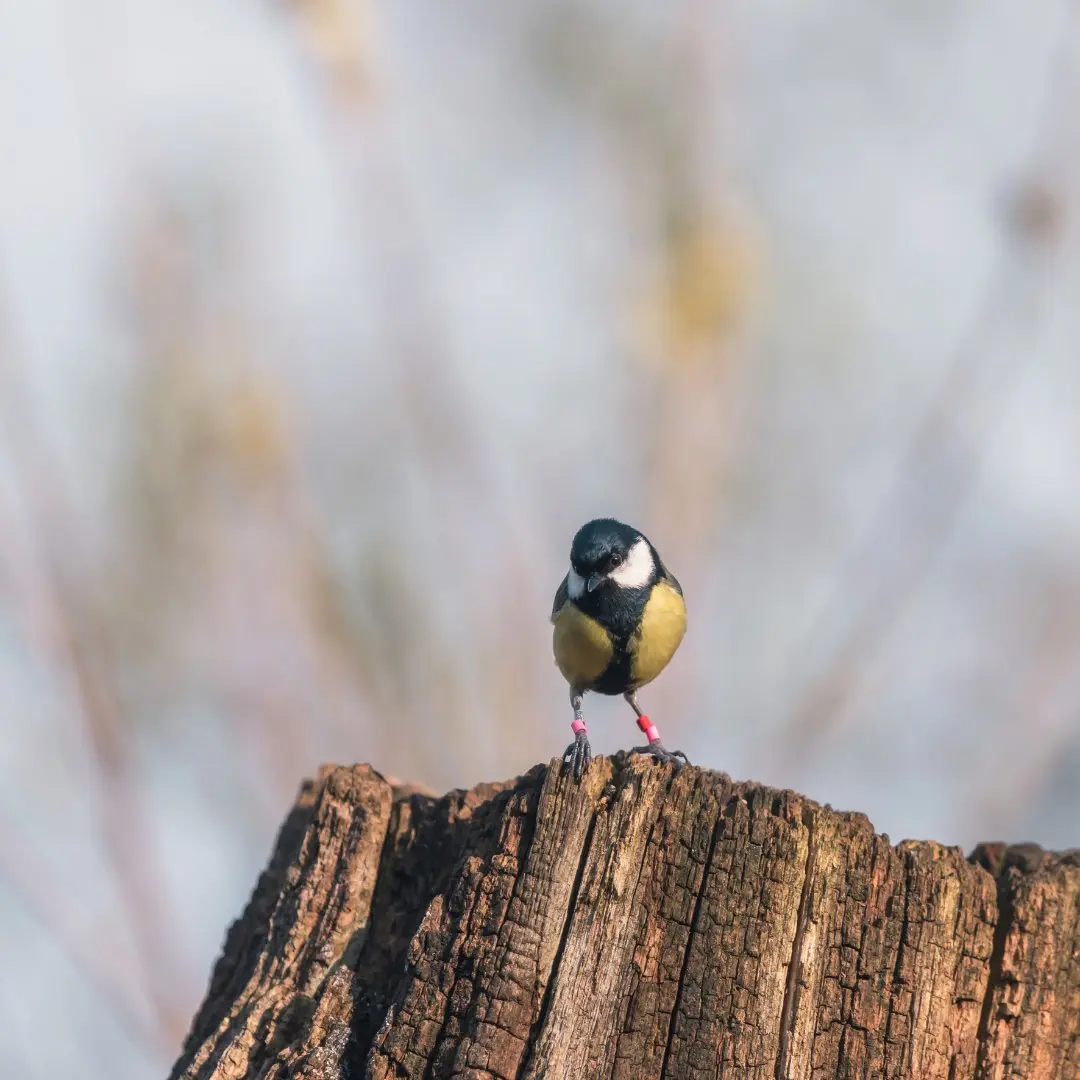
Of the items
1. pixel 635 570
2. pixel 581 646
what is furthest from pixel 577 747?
pixel 635 570

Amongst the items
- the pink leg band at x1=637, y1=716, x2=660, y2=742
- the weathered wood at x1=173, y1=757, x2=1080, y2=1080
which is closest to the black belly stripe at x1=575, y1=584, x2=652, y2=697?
the pink leg band at x1=637, y1=716, x2=660, y2=742

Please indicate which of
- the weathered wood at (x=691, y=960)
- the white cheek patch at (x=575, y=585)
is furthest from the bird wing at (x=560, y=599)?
the weathered wood at (x=691, y=960)

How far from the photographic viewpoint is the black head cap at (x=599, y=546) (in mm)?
5488

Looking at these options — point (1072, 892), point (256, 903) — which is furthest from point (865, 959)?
point (256, 903)

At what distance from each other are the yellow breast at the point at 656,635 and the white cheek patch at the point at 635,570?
0.07 m

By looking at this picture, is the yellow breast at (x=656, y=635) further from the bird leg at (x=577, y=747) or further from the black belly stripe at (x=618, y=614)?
the bird leg at (x=577, y=747)

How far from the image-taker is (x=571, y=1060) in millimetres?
3041

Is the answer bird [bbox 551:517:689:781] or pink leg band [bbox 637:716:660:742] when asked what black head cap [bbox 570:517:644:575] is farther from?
pink leg band [bbox 637:716:660:742]

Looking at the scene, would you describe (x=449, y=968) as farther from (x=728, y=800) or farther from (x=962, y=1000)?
(x=962, y=1000)

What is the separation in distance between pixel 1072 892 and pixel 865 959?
67cm

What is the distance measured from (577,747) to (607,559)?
4.15ft

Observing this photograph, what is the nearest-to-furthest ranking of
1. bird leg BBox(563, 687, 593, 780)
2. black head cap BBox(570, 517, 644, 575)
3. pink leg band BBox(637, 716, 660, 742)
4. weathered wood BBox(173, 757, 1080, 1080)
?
weathered wood BBox(173, 757, 1080, 1080) < bird leg BBox(563, 687, 593, 780) < black head cap BBox(570, 517, 644, 575) < pink leg band BBox(637, 716, 660, 742)

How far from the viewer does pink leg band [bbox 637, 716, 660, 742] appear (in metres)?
5.82

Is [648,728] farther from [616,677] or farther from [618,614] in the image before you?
[618,614]
